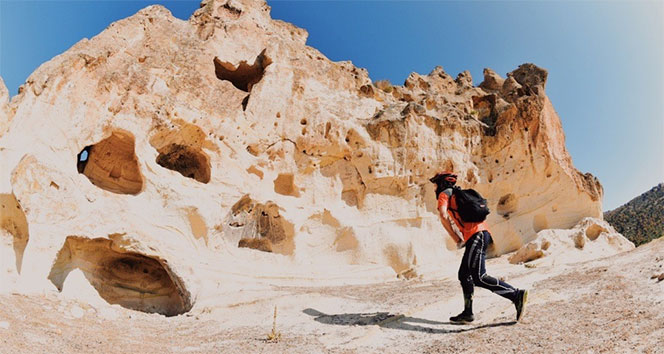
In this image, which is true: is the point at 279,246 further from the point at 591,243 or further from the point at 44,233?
the point at 591,243

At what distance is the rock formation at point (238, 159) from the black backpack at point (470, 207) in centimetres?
607

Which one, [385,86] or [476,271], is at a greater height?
[385,86]

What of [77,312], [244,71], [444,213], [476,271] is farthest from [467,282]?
[244,71]

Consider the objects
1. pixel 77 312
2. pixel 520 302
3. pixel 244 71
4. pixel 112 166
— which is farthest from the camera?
pixel 244 71

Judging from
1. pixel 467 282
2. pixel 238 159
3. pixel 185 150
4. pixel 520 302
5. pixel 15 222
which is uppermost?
pixel 185 150

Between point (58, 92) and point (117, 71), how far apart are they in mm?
1806

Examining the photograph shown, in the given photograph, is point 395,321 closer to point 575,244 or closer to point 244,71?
point 575,244

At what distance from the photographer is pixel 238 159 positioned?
41.3 ft

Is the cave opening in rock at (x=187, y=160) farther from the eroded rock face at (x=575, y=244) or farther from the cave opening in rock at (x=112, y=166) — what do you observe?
the eroded rock face at (x=575, y=244)

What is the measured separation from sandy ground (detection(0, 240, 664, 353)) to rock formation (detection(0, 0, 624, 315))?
1804mm

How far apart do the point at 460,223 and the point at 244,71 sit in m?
12.5

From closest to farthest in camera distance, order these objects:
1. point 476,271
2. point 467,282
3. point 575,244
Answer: point 476,271 < point 467,282 < point 575,244

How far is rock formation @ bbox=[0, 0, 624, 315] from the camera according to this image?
9.38 m

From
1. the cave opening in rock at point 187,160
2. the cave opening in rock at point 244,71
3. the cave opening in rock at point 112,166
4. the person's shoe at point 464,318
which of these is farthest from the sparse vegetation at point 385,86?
the person's shoe at point 464,318
